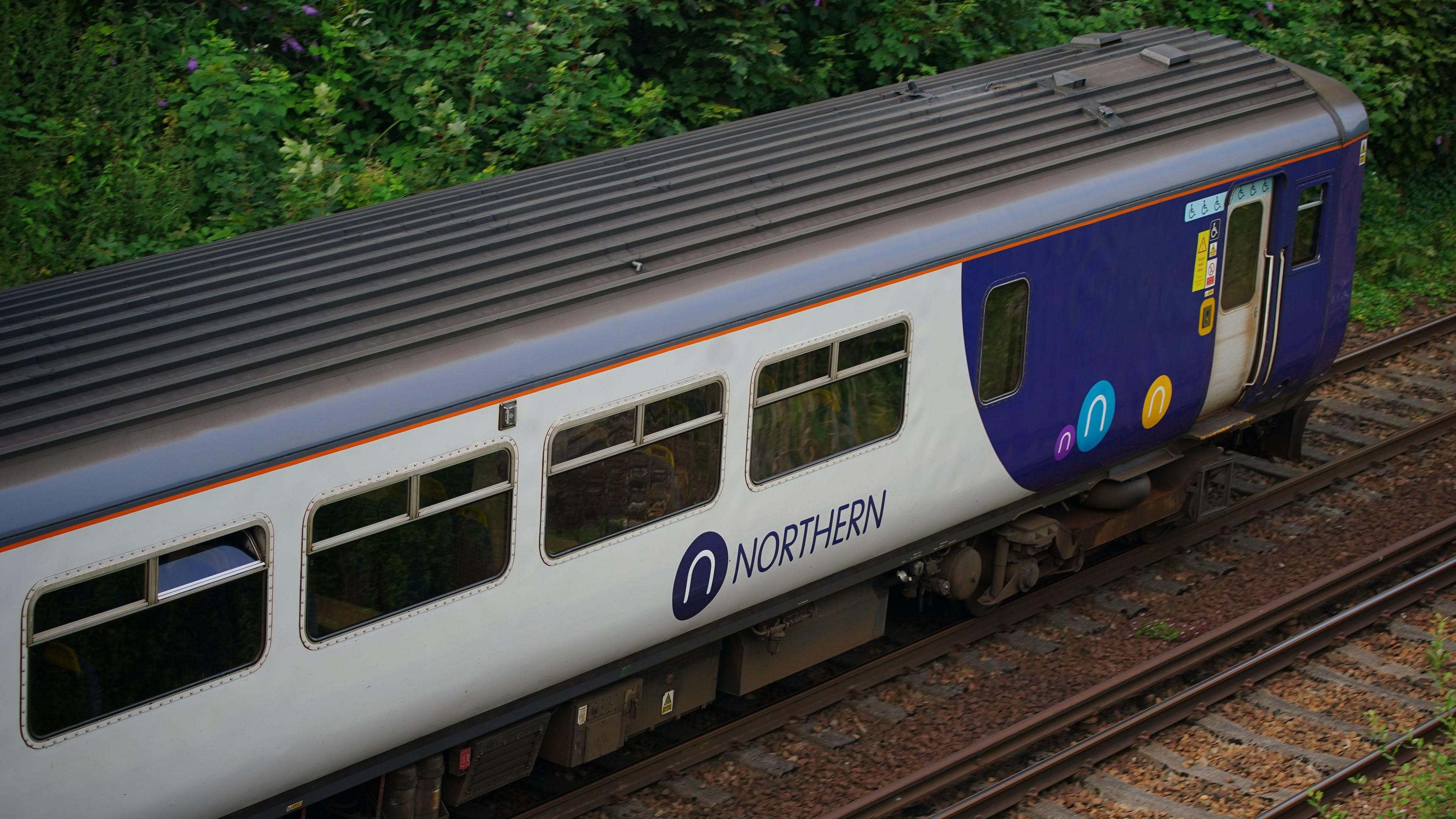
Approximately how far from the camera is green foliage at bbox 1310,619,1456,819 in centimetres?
773

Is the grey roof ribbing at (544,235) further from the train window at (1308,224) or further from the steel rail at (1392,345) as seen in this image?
the steel rail at (1392,345)

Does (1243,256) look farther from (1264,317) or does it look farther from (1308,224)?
(1308,224)

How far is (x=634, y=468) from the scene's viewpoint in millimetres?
7527

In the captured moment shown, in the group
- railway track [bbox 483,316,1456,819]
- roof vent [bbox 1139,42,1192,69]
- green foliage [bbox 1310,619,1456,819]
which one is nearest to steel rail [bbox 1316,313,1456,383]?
railway track [bbox 483,316,1456,819]

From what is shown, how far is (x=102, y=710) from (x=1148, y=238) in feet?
22.1

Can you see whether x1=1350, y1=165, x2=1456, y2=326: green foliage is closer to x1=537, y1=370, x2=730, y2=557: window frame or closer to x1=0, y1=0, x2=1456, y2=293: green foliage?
x1=0, y1=0, x2=1456, y2=293: green foliage

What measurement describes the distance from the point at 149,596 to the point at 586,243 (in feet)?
9.68

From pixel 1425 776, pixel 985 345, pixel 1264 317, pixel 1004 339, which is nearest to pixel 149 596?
pixel 985 345

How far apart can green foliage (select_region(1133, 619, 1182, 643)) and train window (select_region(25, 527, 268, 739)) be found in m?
6.33

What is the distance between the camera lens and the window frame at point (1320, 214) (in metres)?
10.5

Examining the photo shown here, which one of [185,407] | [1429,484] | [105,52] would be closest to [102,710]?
[185,407]

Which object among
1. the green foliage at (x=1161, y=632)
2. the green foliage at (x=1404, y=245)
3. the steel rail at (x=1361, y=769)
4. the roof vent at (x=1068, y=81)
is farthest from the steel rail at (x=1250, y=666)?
the green foliage at (x=1404, y=245)

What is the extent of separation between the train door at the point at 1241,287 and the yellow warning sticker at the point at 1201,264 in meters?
0.16

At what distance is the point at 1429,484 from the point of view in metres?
12.3
